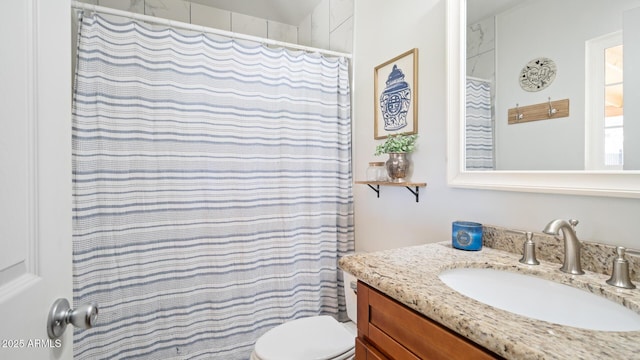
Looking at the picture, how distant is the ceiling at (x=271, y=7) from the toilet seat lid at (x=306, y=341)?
2.30m

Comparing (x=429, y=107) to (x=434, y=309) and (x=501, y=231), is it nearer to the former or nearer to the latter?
(x=501, y=231)

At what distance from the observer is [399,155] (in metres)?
1.46

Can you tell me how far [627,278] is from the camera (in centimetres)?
70

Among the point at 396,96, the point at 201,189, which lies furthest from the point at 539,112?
the point at 201,189

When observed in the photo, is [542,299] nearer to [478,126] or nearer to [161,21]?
[478,126]

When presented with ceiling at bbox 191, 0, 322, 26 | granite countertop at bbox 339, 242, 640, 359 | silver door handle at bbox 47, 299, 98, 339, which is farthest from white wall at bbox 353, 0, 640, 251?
silver door handle at bbox 47, 299, 98, 339

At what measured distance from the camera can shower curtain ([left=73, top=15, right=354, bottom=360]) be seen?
4.68 ft

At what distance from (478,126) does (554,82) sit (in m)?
0.28

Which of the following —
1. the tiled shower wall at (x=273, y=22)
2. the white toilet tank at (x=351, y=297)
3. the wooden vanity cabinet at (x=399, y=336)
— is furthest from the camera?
the tiled shower wall at (x=273, y=22)

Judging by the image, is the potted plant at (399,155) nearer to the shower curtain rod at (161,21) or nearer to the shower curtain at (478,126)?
the shower curtain at (478,126)

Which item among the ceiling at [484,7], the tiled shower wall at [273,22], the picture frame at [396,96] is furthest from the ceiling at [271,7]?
the ceiling at [484,7]

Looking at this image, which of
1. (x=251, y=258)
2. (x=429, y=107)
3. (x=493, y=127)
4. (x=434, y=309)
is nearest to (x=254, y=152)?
(x=251, y=258)

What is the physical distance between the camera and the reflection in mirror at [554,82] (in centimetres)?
80

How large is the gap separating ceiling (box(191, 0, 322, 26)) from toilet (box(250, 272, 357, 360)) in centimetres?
230
